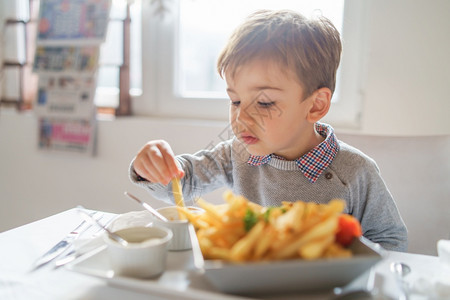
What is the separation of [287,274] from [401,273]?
0.26m

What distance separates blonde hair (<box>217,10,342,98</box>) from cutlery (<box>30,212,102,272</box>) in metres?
0.50

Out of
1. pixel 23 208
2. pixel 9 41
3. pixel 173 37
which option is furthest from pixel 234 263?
pixel 9 41

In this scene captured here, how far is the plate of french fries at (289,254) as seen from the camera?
0.43 metres

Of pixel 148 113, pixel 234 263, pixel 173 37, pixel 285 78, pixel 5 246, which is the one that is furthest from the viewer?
pixel 148 113

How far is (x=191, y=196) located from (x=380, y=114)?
0.72 meters

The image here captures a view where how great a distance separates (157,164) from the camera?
83cm

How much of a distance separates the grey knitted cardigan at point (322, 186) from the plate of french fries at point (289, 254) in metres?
0.41

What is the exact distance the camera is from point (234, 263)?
1.46 feet

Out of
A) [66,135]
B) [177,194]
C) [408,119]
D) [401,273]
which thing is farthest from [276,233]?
[66,135]

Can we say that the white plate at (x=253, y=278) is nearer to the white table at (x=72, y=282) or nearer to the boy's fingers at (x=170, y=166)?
the white table at (x=72, y=282)

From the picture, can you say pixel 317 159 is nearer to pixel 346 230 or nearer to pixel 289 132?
pixel 289 132

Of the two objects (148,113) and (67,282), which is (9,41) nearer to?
(148,113)

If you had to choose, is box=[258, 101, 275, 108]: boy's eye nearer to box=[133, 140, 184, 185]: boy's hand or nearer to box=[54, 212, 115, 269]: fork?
box=[133, 140, 184, 185]: boy's hand

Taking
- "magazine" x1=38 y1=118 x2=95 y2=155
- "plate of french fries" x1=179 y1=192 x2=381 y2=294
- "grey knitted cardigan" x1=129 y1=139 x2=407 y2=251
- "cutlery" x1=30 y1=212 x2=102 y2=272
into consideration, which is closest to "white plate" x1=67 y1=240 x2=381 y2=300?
"plate of french fries" x1=179 y1=192 x2=381 y2=294
